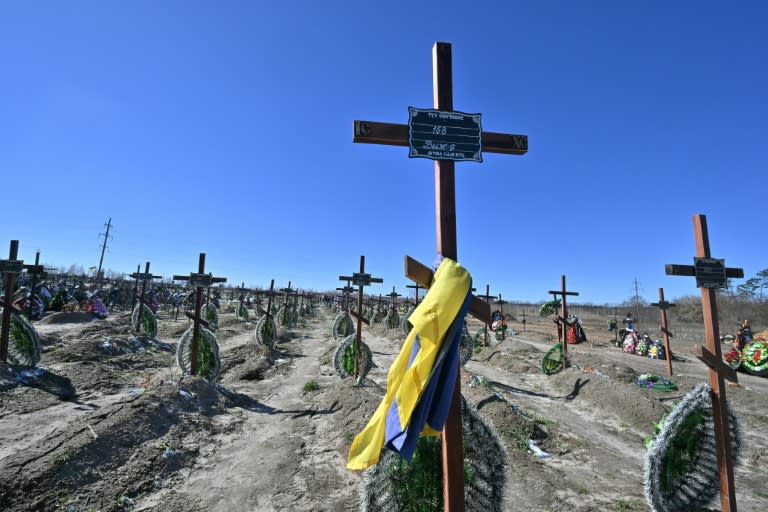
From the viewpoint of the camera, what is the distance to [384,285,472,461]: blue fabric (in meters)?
2.20

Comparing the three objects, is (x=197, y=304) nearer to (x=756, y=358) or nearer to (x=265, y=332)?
(x=265, y=332)

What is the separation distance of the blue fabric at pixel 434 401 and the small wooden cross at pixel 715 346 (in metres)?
3.83

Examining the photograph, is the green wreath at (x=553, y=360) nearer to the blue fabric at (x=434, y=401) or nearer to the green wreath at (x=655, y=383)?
the green wreath at (x=655, y=383)

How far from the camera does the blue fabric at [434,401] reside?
7.22 ft

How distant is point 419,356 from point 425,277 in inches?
23.4

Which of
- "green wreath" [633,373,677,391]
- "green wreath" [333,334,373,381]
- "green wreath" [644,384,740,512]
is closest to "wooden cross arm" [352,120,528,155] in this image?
"green wreath" [644,384,740,512]

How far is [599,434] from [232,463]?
25.7 ft

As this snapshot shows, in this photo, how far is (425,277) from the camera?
105 inches

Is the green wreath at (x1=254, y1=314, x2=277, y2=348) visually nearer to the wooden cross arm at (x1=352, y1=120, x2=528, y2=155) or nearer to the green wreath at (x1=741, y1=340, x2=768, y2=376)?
the wooden cross arm at (x1=352, y1=120, x2=528, y2=155)

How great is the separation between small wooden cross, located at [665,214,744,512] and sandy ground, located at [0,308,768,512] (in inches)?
38.2

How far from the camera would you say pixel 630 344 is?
75.5ft

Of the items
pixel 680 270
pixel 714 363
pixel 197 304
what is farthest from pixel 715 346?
pixel 197 304

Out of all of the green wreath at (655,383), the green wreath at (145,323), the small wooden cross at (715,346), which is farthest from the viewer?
the green wreath at (145,323)

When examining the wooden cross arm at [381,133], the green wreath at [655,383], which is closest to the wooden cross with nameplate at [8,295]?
the wooden cross arm at [381,133]
